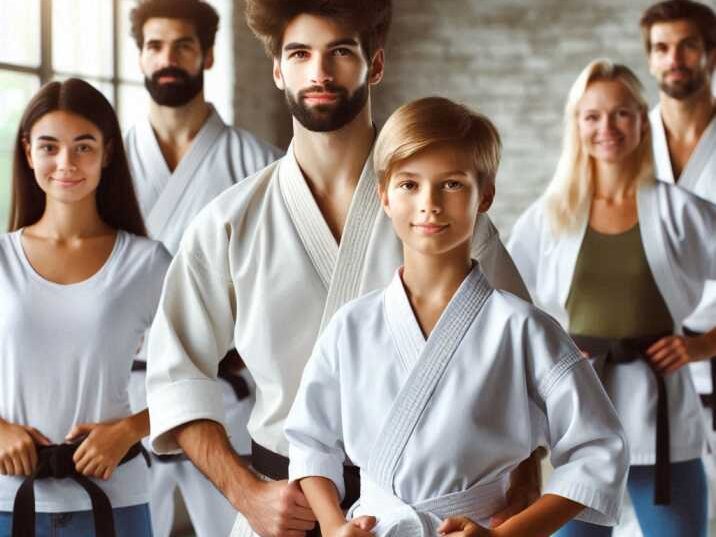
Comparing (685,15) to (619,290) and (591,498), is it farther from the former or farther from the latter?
(591,498)

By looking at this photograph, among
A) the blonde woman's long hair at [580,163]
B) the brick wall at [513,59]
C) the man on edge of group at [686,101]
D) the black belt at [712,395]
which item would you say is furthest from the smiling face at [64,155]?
the brick wall at [513,59]

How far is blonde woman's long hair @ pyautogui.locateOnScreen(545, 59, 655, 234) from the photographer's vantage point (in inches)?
135

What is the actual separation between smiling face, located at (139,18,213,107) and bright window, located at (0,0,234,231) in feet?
1.63

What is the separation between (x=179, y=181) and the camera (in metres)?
3.82

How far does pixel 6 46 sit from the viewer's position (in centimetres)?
449

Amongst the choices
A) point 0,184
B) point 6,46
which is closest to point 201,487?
point 0,184

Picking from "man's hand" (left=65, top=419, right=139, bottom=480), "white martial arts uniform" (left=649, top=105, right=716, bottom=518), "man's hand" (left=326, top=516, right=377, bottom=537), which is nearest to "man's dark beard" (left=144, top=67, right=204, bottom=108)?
"man's hand" (left=65, top=419, right=139, bottom=480)

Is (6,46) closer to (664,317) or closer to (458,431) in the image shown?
(664,317)

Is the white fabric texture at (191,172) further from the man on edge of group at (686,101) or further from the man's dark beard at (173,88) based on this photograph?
the man on edge of group at (686,101)

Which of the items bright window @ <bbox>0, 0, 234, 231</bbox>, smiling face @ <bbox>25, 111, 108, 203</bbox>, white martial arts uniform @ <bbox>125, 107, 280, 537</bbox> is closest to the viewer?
smiling face @ <bbox>25, 111, 108, 203</bbox>

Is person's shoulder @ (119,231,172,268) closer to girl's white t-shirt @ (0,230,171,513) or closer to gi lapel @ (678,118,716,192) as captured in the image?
girl's white t-shirt @ (0,230,171,513)

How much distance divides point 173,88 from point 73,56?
127cm

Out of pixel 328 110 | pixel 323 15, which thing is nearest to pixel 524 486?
pixel 328 110

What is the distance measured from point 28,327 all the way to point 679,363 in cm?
174
